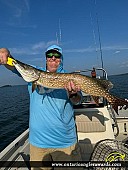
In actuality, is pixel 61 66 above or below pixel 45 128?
above

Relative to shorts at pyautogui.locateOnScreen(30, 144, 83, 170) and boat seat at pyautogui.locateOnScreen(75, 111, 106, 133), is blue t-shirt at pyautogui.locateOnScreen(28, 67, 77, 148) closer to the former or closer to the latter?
shorts at pyautogui.locateOnScreen(30, 144, 83, 170)

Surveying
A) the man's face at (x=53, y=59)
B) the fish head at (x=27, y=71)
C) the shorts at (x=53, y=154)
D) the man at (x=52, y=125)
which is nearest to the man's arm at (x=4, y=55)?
the man at (x=52, y=125)

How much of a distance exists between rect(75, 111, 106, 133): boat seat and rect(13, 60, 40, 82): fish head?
6.19ft

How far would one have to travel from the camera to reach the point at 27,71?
323 cm

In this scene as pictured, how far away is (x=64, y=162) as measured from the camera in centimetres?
294

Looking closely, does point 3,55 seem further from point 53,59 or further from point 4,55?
point 53,59

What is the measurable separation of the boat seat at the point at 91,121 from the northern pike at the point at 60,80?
135cm

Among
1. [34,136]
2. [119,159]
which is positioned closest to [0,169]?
[34,136]

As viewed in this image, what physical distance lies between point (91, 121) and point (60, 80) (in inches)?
73.5

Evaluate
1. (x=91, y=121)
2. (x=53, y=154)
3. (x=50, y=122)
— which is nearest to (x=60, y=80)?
(x=50, y=122)

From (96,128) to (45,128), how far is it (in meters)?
2.09

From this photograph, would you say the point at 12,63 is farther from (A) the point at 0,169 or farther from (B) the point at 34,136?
(A) the point at 0,169

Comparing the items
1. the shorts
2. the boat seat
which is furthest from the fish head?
the boat seat

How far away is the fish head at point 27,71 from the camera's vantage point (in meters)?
3.17
